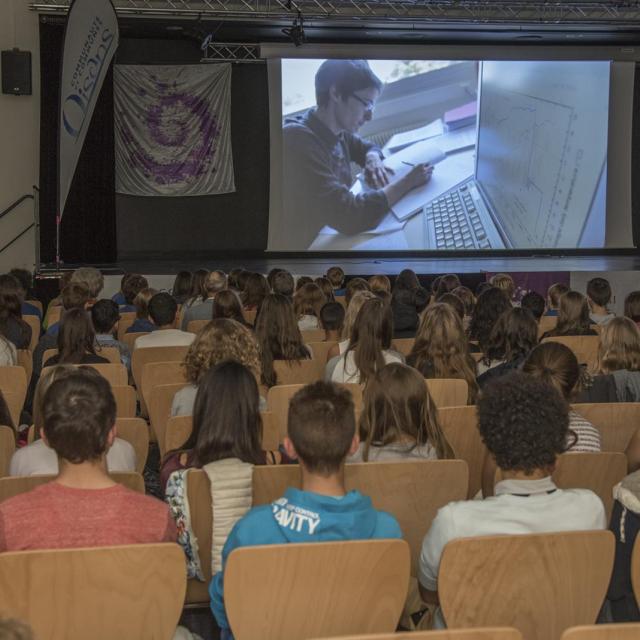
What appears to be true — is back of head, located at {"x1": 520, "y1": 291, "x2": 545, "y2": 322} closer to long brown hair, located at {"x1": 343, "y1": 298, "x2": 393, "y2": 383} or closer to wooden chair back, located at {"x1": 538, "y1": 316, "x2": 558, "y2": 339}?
wooden chair back, located at {"x1": 538, "y1": 316, "x2": 558, "y2": 339}

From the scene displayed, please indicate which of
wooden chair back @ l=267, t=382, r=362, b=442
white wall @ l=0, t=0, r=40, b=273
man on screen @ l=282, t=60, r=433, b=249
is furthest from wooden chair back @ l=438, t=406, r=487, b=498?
man on screen @ l=282, t=60, r=433, b=249

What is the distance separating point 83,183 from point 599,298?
27.1 feet

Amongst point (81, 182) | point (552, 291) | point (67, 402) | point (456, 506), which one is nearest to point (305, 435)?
point (456, 506)

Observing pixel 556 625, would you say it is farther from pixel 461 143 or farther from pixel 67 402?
→ pixel 461 143

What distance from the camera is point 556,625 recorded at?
218 centimetres

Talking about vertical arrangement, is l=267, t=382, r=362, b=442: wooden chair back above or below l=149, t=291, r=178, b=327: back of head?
below

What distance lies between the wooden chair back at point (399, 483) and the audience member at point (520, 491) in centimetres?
42

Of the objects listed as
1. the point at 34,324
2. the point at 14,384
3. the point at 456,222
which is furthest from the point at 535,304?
the point at 456,222

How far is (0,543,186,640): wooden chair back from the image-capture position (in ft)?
6.39

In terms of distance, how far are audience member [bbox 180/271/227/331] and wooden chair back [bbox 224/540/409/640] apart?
447 cm

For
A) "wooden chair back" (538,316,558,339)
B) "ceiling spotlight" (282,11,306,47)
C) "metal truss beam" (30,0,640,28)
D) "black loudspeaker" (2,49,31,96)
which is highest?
"metal truss beam" (30,0,640,28)

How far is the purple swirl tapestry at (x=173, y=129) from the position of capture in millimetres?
13461

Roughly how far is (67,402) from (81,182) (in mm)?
11047

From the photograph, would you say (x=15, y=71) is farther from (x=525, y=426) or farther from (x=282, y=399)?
(x=525, y=426)
